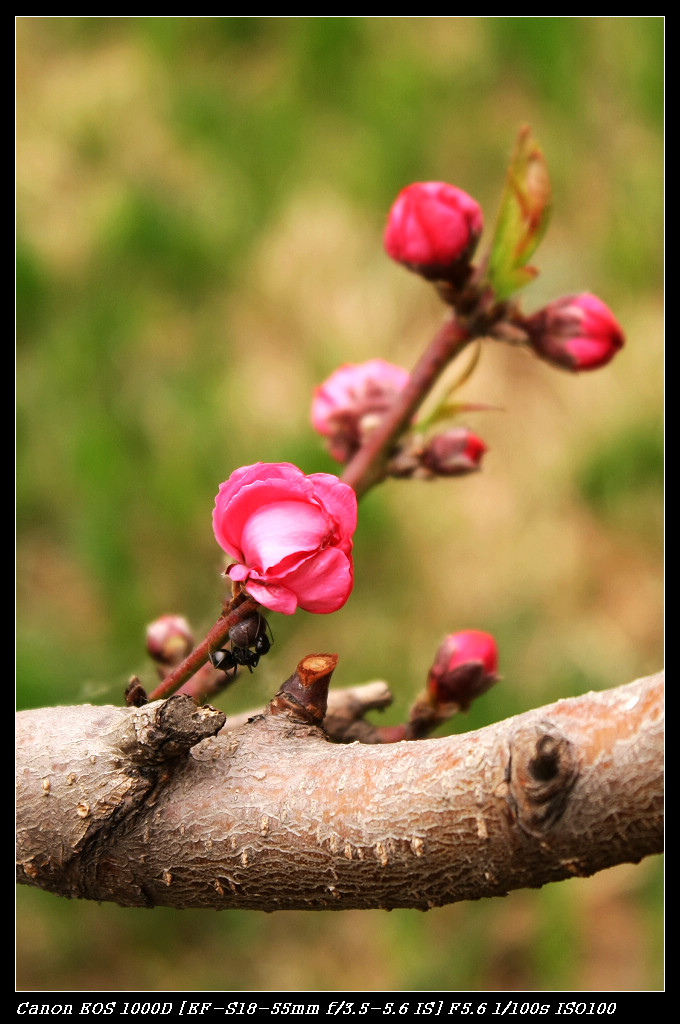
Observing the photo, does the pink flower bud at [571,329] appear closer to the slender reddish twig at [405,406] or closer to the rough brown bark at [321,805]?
the slender reddish twig at [405,406]

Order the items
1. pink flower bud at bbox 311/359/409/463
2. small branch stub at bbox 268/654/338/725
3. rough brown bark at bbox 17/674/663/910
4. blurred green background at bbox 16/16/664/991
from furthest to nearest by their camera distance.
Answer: blurred green background at bbox 16/16/664/991 < pink flower bud at bbox 311/359/409/463 < small branch stub at bbox 268/654/338/725 < rough brown bark at bbox 17/674/663/910

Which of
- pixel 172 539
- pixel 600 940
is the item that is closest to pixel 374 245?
pixel 172 539

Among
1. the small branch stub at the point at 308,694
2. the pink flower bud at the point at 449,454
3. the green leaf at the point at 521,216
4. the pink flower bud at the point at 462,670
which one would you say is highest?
the green leaf at the point at 521,216

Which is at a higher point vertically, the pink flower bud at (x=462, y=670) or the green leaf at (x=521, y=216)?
the green leaf at (x=521, y=216)

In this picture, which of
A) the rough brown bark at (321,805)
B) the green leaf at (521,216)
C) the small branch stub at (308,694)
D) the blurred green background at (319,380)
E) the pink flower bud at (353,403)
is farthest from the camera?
the blurred green background at (319,380)

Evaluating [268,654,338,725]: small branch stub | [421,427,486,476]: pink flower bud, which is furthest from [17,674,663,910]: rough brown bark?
[421,427,486,476]: pink flower bud

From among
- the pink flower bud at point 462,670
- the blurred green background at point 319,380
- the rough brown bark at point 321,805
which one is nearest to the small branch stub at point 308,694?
the rough brown bark at point 321,805

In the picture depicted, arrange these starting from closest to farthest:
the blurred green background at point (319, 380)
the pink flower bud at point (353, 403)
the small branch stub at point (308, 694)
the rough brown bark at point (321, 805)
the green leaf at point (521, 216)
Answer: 1. the rough brown bark at point (321, 805)
2. the small branch stub at point (308, 694)
3. the green leaf at point (521, 216)
4. the pink flower bud at point (353, 403)
5. the blurred green background at point (319, 380)

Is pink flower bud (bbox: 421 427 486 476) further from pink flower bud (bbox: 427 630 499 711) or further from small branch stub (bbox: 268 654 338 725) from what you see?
small branch stub (bbox: 268 654 338 725)
